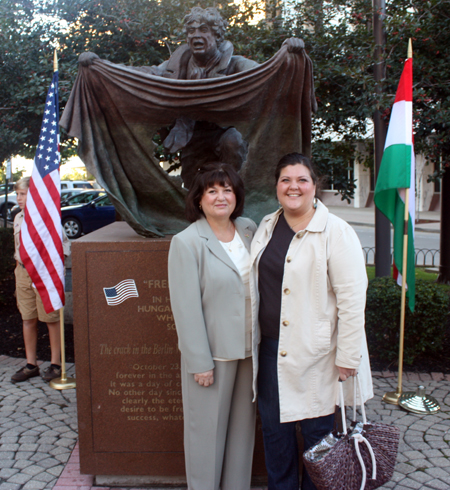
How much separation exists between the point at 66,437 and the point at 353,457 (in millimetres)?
2587

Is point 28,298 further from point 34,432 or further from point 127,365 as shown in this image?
point 127,365

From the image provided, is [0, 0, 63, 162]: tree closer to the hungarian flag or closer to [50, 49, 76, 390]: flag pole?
[50, 49, 76, 390]: flag pole

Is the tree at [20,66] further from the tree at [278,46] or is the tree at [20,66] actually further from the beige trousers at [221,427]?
the beige trousers at [221,427]

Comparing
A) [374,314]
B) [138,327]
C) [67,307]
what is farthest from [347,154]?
[138,327]

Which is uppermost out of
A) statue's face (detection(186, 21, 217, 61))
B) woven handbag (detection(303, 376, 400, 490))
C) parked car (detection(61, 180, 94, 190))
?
parked car (detection(61, 180, 94, 190))

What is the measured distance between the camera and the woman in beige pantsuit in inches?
102

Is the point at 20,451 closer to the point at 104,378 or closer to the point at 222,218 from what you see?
the point at 104,378

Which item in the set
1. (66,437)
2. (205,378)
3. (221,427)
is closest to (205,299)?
(205,378)

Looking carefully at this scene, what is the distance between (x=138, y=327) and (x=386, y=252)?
4.61 metres

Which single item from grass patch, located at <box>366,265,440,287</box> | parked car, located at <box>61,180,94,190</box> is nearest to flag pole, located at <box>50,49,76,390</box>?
grass patch, located at <box>366,265,440,287</box>

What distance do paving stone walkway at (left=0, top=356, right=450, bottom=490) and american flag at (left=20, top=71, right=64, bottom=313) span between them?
36.3 inches

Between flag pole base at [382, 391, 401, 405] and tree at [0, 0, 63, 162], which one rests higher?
tree at [0, 0, 63, 162]

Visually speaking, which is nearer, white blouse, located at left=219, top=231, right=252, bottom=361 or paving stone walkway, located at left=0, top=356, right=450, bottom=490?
white blouse, located at left=219, top=231, right=252, bottom=361

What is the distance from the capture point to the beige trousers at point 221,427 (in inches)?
107
